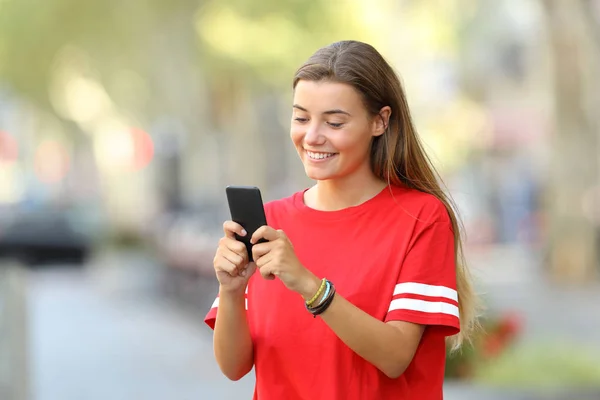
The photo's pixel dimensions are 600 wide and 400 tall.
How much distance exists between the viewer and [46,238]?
896 inches

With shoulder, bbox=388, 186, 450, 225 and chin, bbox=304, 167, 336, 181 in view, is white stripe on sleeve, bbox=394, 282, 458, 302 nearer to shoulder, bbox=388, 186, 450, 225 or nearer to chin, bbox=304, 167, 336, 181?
shoulder, bbox=388, 186, 450, 225

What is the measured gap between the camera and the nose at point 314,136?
2.40 m

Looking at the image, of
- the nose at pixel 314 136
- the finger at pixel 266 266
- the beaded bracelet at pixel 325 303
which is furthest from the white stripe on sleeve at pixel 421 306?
the nose at pixel 314 136

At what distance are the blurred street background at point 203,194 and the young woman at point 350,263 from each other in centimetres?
53

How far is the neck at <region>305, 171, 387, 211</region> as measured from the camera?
99.0 inches

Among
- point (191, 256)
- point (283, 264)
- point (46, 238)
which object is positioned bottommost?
point (46, 238)

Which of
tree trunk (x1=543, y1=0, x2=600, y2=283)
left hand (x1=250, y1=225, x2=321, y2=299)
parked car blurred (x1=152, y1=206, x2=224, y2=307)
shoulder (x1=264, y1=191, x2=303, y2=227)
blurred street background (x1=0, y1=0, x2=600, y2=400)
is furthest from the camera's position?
tree trunk (x1=543, y1=0, x2=600, y2=283)

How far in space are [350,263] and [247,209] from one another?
269mm

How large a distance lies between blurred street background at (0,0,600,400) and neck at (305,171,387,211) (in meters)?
0.49

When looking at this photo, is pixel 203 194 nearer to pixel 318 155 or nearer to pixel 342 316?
pixel 318 155

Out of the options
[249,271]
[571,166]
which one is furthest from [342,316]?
[571,166]

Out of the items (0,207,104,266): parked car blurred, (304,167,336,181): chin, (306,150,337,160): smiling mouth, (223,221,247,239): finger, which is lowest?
(0,207,104,266): parked car blurred

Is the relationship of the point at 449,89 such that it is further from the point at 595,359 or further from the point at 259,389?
the point at 259,389

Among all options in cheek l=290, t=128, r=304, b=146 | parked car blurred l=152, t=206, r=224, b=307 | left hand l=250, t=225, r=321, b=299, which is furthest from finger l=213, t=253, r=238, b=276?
parked car blurred l=152, t=206, r=224, b=307
